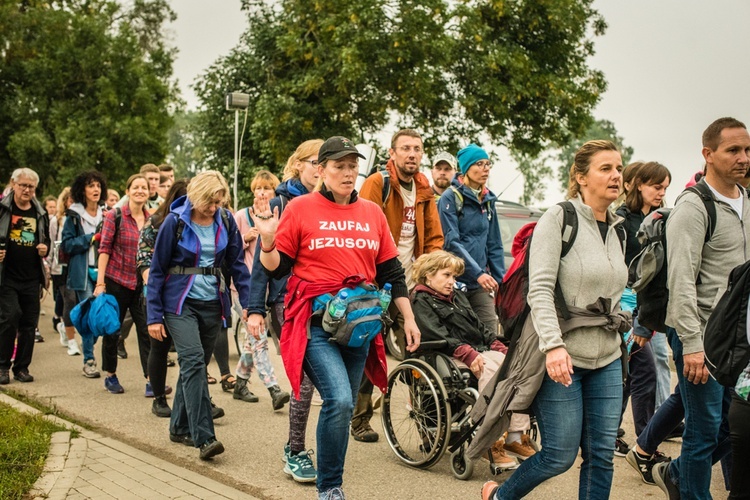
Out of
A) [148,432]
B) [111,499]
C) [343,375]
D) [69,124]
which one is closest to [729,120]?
[343,375]

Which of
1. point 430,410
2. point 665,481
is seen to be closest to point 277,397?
point 430,410

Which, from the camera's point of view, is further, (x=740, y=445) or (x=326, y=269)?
(x=326, y=269)

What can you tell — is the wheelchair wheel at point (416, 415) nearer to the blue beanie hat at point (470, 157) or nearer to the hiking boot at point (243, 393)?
the blue beanie hat at point (470, 157)

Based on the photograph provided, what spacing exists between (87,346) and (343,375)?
16.8 feet

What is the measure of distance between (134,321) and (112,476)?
303 cm

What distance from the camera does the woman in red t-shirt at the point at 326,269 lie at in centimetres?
447

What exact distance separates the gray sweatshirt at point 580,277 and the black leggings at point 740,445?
568 millimetres

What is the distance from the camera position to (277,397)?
7309mm

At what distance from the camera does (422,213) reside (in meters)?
6.57

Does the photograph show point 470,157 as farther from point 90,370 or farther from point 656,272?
point 90,370

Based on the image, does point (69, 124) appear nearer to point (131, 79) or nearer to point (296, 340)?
point (131, 79)

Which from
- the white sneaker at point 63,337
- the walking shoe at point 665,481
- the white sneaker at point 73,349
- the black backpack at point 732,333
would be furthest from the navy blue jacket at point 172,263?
the white sneaker at point 63,337

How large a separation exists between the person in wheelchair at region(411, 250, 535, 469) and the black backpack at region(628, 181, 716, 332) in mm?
1308

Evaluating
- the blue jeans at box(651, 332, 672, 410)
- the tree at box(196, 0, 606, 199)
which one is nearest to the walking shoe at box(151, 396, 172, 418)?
the blue jeans at box(651, 332, 672, 410)
